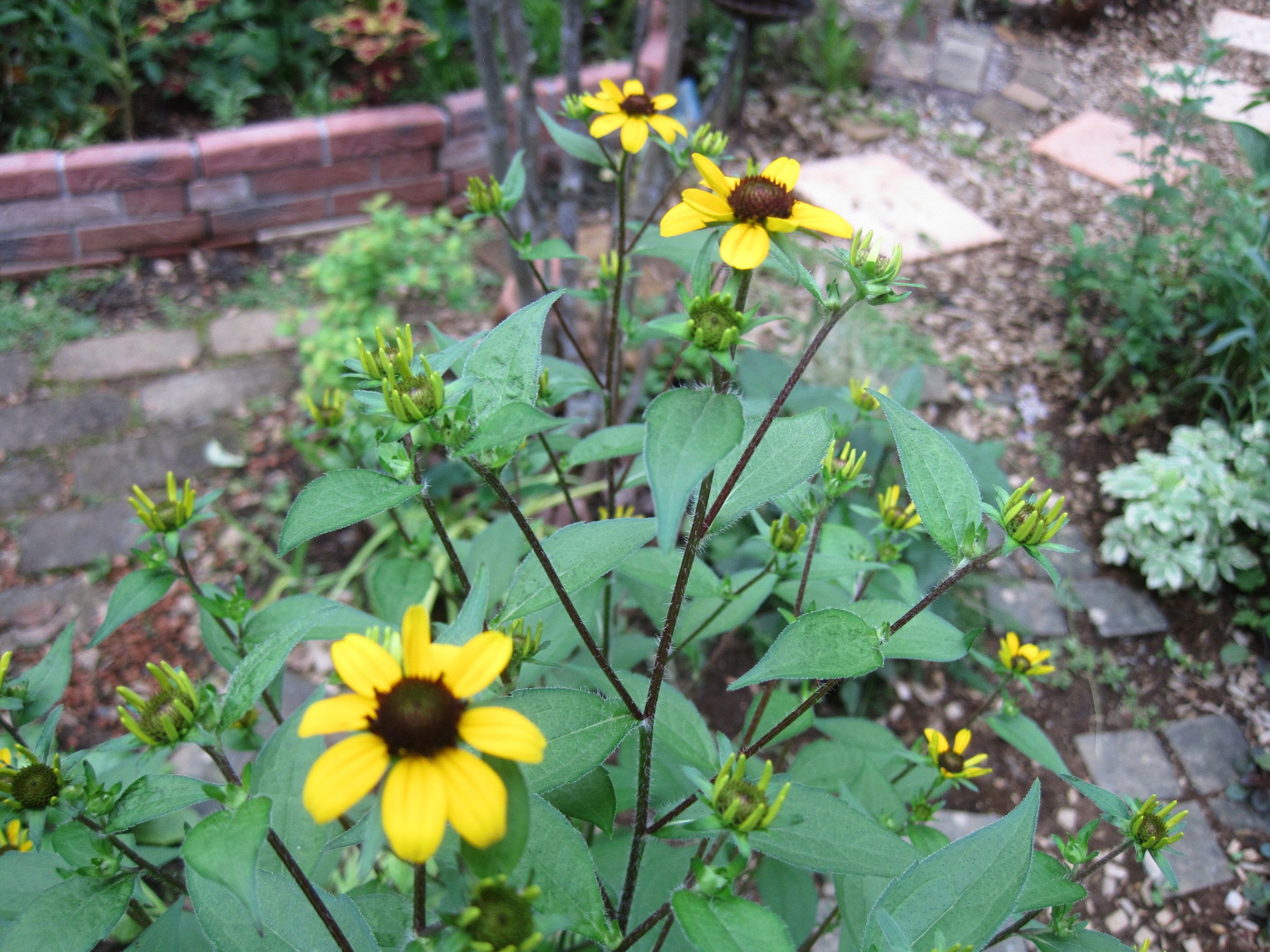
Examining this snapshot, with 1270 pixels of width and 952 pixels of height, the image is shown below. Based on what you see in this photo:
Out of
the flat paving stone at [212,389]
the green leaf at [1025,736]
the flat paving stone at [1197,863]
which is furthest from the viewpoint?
the flat paving stone at [212,389]

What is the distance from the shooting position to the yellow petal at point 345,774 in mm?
611

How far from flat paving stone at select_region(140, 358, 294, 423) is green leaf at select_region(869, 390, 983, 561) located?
263cm

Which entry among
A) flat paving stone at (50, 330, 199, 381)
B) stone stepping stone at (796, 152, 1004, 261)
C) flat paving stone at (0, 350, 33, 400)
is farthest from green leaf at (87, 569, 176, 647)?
stone stepping stone at (796, 152, 1004, 261)

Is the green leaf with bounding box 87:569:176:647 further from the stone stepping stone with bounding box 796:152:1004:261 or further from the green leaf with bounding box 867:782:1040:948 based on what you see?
the stone stepping stone with bounding box 796:152:1004:261

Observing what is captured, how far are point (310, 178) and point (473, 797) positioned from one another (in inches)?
140

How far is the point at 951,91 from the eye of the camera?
4.86 metres

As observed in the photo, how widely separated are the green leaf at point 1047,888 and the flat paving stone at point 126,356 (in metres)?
3.08

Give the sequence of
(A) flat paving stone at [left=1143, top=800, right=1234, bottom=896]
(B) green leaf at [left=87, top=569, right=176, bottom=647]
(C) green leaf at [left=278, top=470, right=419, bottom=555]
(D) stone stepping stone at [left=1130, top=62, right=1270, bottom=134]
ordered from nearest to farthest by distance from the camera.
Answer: (C) green leaf at [left=278, top=470, right=419, bottom=555]
(B) green leaf at [left=87, top=569, right=176, bottom=647]
(A) flat paving stone at [left=1143, top=800, right=1234, bottom=896]
(D) stone stepping stone at [left=1130, top=62, right=1270, bottom=134]

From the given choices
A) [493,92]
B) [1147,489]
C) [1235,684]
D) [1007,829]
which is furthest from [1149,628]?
[493,92]

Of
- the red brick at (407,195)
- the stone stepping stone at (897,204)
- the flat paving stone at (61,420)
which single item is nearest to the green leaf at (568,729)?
the flat paving stone at (61,420)

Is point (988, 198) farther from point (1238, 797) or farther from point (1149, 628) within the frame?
point (1238, 797)

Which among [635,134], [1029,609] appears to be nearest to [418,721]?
[635,134]

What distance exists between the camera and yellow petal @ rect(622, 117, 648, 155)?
1.23 m

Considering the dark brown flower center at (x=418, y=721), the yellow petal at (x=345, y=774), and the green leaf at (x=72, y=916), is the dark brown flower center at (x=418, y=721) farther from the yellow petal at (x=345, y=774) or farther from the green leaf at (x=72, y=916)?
the green leaf at (x=72, y=916)
